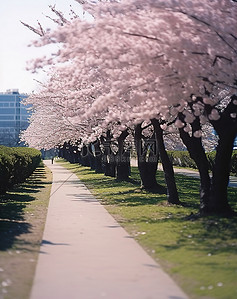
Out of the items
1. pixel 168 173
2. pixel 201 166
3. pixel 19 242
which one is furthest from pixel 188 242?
pixel 168 173

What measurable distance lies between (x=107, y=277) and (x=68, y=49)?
6.25 metres

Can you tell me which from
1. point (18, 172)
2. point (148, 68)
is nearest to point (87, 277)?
point (148, 68)

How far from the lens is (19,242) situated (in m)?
11.3

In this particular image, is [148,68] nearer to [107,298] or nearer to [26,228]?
[26,228]

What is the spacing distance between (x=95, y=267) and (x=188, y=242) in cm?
306

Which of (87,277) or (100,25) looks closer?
(87,277)

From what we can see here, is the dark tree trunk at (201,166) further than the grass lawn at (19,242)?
Yes

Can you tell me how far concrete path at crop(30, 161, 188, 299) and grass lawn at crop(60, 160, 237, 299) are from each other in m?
0.31

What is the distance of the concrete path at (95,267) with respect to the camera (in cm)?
708

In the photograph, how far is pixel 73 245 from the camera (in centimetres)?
1080

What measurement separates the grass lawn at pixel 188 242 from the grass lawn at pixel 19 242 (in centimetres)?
216

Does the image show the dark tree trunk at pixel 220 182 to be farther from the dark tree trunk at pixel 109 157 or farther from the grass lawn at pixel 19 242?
the dark tree trunk at pixel 109 157

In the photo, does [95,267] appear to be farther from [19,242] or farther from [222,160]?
[222,160]

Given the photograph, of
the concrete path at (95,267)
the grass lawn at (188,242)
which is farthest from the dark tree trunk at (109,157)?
the concrete path at (95,267)
